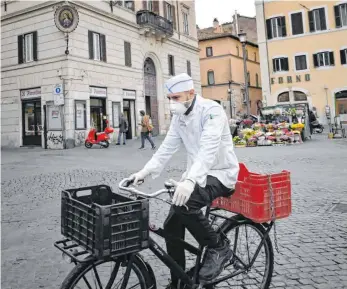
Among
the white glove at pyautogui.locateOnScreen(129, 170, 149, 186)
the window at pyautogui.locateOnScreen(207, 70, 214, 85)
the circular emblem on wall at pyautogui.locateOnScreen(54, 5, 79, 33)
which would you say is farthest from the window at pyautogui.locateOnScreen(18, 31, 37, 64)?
the window at pyautogui.locateOnScreen(207, 70, 214, 85)

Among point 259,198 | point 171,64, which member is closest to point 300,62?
point 171,64

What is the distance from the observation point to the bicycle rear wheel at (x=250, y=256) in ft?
10.5

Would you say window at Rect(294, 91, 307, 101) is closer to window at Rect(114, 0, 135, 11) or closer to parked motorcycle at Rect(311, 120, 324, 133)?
parked motorcycle at Rect(311, 120, 324, 133)

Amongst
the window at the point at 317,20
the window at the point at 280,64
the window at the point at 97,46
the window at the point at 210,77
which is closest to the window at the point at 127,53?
the window at the point at 97,46

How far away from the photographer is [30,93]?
23.3 m

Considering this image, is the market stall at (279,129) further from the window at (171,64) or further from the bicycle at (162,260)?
the bicycle at (162,260)

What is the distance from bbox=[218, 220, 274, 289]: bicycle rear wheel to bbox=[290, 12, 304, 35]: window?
1399 inches

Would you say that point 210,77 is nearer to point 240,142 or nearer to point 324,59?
point 324,59

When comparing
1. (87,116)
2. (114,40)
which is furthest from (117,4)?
(87,116)

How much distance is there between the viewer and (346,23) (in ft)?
110

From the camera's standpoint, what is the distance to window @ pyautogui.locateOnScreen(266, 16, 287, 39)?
35812 millimetres

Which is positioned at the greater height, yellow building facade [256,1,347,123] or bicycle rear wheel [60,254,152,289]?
yellow building facade [256,1,347,123]

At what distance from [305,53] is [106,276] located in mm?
35967

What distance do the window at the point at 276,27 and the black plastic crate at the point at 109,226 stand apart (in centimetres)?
3680
